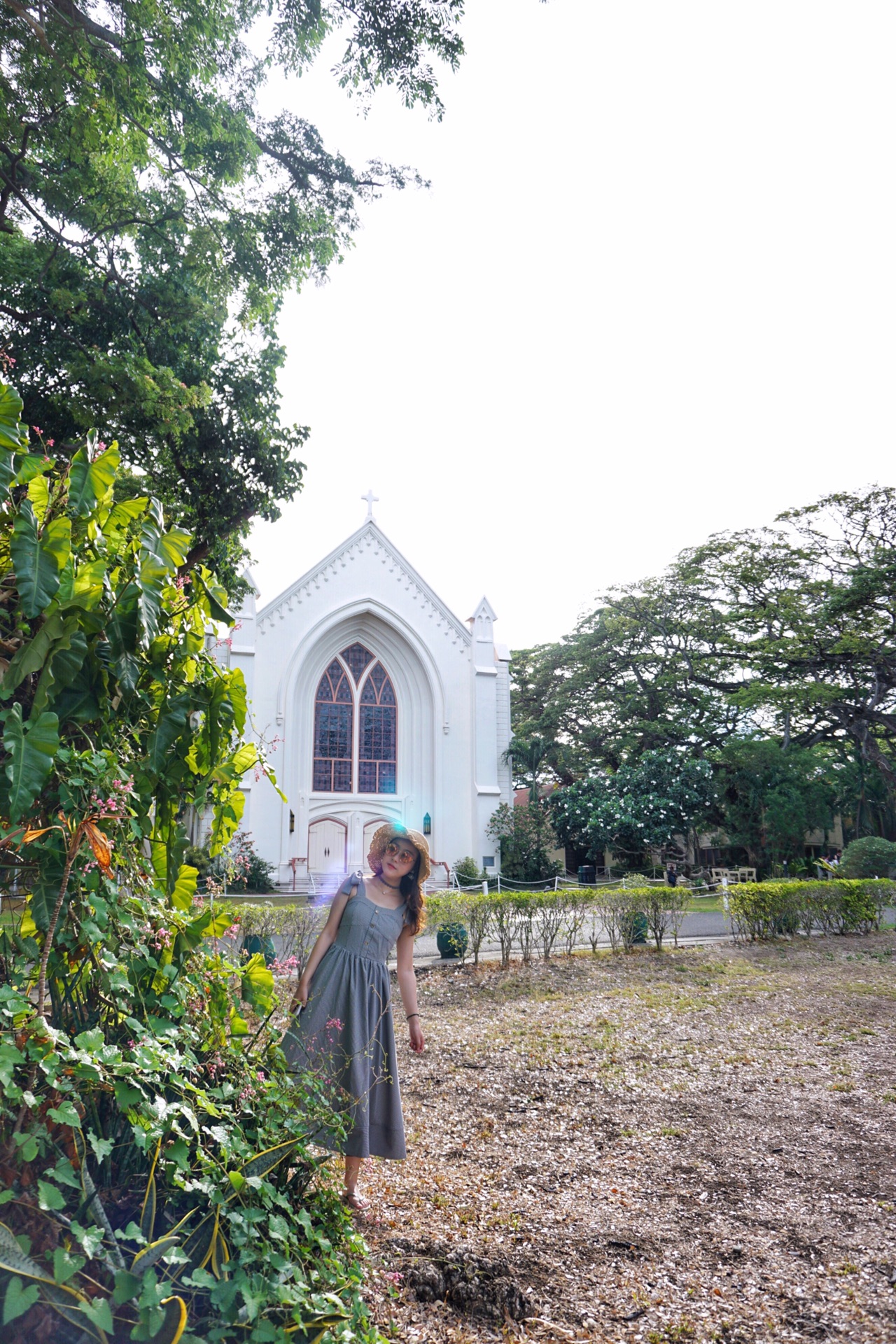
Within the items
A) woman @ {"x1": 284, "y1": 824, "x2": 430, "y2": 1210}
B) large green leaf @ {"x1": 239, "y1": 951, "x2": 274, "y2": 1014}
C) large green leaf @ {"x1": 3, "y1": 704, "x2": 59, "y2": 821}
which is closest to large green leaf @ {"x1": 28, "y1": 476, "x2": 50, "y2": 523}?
large green leaf @ {"x1": 3, "y1": 704, "x2": 59, "y2": 821}

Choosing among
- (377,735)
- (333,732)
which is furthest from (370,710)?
(333,732)

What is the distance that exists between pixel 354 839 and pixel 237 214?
54.8ft

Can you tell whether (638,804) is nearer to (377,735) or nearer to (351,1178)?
(377,735)

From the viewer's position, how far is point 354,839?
2238cm

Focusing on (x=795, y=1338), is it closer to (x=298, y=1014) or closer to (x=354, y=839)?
(x=298, y=1014)

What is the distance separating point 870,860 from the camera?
768 inches

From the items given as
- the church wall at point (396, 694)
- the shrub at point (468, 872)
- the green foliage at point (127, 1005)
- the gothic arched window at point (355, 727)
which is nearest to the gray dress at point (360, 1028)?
the green foliage at point (127, 1005)

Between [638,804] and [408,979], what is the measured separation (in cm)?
2152

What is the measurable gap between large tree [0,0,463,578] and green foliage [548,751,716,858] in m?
16.4

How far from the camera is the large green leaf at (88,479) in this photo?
1.80 meters

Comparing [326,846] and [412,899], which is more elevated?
[326,846]

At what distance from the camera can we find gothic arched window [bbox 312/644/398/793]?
22.9 m

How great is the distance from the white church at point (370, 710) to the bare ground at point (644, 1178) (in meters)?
14.8

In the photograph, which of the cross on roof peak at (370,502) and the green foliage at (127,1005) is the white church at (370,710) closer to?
the cross on roof peak at (370,502)
